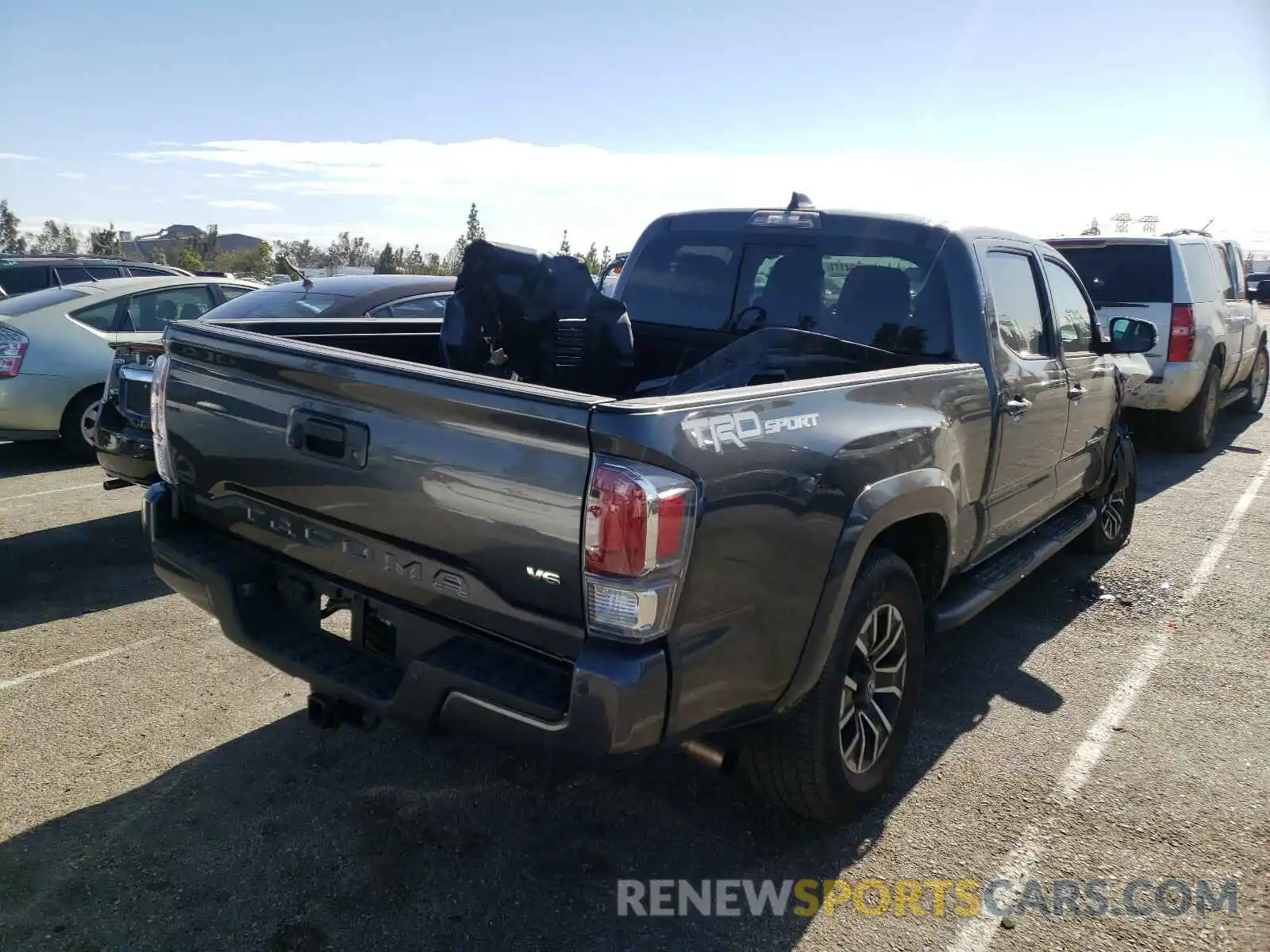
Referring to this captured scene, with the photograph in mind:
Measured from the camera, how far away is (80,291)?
8.12 m

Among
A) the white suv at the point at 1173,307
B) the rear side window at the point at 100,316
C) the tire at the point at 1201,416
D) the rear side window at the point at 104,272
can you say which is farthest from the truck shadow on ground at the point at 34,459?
the tire at the point at 1201,416

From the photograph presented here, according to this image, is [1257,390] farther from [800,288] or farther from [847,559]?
[847,559]

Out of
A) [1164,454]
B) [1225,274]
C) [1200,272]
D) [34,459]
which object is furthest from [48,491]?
[1225,274]

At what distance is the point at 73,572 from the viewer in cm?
534

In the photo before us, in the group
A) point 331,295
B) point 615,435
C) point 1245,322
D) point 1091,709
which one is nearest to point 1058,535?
point 1091,709

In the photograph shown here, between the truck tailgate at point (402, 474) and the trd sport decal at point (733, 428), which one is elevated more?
the trd sport decal at point (733, 428)

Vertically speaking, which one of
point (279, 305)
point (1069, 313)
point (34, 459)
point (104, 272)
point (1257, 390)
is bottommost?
point (34, 459)

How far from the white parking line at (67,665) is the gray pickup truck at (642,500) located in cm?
141

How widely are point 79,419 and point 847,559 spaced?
7.40 meters

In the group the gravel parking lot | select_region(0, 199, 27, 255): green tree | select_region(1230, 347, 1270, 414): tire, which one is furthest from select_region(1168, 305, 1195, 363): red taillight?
select_region(0, 199, 27, 255): green tree

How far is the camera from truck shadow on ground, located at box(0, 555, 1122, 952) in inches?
103

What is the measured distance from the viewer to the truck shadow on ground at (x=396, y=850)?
103 inches

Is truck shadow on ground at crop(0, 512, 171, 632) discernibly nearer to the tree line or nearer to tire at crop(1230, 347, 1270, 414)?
tire at crop(1230, 347, 1270, 414)

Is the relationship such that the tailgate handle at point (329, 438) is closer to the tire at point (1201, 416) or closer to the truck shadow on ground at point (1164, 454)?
the truck shadow on ground at point (1164, 454)
